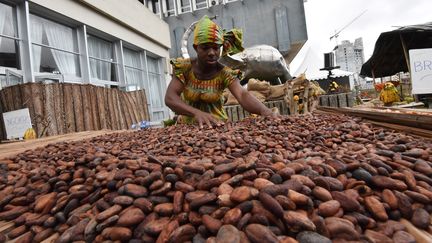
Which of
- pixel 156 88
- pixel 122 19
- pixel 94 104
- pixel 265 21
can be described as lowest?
pixel 94 104

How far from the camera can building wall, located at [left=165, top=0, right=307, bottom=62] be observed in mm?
11859

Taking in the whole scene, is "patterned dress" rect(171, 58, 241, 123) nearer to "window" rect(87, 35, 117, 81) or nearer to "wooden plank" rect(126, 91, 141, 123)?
"wooden plank" rect(126, 91, 141, 123)

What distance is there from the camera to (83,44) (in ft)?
18.7

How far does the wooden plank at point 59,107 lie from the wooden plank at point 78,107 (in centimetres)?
18

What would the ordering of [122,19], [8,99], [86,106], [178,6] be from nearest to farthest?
1. [8,99]
2. [86,106]
3. [122,19]
4. [178,6]

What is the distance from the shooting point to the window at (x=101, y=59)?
6145mm

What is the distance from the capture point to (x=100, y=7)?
618cm

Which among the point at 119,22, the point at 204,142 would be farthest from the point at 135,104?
the point at 204,142

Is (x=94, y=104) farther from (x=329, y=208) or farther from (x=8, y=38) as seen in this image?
(x=329, y=208)

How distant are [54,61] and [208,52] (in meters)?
4.18

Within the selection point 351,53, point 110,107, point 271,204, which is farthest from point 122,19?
point 351,53

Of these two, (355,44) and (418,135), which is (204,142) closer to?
(418,135)

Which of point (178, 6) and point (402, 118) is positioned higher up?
point (178, 6)

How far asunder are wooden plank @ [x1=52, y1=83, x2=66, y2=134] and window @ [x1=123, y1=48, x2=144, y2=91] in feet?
12.1
